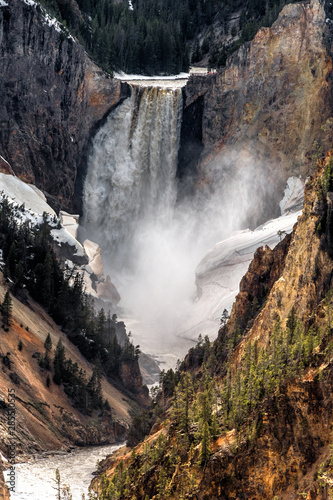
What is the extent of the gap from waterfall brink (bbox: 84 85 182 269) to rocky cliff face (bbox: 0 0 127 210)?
4.94 m

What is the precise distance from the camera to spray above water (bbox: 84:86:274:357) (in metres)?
117

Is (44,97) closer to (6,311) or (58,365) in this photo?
(6,311)

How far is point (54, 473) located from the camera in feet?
153

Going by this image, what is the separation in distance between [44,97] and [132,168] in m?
21.9

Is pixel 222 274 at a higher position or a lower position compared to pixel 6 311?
higher

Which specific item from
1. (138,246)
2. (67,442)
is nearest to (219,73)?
(138,246)

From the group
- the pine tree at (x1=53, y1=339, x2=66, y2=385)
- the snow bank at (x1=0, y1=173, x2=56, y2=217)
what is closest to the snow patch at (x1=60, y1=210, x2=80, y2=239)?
the snow bank at (x1=0, y1=173, x2=56, y2=217)

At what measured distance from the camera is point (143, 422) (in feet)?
169

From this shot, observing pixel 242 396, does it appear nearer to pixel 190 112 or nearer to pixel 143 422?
Answer: pixel 143 422

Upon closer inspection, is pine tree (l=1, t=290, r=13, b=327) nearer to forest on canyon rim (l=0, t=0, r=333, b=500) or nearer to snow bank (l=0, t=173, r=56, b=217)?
forest on canyon rim (l=0, t=0, r=333, b=500)

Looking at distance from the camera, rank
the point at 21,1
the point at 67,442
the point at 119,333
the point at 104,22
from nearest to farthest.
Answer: the point at 67,442, the point at 119,333, the point at 21,1, the point at 104,22

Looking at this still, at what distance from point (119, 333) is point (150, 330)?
10.8m

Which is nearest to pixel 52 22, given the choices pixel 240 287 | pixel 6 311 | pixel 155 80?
pixel 155 80

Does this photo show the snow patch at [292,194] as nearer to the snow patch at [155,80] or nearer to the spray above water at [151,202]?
the spray above water at [151,202]
